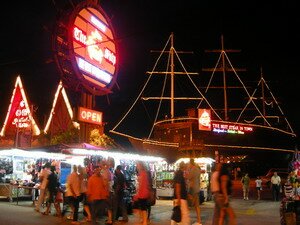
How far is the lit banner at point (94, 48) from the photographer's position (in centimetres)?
2069

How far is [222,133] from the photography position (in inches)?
1736

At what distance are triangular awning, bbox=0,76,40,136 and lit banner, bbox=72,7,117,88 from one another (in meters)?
11.0

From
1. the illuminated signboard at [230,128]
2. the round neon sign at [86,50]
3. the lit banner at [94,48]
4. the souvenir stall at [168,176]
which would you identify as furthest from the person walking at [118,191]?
the illuminated signboard at [230,128]

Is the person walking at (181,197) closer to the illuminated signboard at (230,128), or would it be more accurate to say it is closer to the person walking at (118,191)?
the person walking at (118,191)

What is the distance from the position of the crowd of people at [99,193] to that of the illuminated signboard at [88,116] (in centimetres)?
486

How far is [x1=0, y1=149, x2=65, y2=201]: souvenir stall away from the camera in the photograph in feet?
61.5

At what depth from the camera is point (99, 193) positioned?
417 inches

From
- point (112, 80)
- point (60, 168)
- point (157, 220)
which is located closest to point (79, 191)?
point (157, 220)

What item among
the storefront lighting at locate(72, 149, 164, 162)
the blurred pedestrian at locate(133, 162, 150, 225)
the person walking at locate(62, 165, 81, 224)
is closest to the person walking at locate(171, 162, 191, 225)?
the blurred pedestrian at locate(133, 162, 150, 225)

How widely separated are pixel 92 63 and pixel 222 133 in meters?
25.2

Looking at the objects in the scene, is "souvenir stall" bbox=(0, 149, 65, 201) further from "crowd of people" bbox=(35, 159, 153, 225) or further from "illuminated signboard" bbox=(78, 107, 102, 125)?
"crowd of people" bbox=(35, 159, 153, 225)

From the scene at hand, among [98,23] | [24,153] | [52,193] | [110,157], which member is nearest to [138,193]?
[52,193]

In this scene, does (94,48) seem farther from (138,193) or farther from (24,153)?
(138,193)

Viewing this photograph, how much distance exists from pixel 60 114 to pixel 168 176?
12396 millimetres
